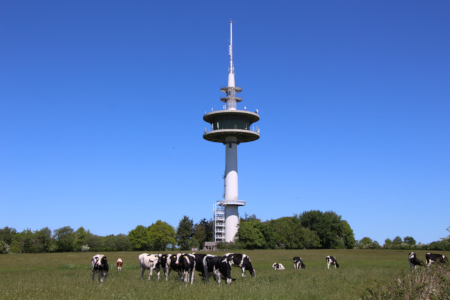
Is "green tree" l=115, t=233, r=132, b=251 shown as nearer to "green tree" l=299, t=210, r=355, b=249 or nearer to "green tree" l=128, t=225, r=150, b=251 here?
"green tree" l=128, t=225, r=150, b=251

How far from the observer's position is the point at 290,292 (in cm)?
1789

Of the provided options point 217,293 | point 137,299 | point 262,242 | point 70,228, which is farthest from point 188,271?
point 70,228

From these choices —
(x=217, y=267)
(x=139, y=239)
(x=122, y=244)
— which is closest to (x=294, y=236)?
(x=139, y=239)

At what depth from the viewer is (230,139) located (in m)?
92.4

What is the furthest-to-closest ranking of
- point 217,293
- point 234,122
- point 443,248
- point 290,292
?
point 234,122, point 443,248, point 290,292, point 217,293

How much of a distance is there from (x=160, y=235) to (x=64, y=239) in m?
20.1

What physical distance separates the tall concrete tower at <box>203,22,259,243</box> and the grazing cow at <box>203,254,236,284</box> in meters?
65.0

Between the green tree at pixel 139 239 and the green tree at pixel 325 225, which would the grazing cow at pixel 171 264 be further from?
the green tree at pixel 139 239

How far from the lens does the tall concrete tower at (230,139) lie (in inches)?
3516

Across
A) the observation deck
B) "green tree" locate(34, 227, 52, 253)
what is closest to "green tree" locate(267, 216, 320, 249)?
the observation deck

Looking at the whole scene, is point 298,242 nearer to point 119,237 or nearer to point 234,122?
point 234,122

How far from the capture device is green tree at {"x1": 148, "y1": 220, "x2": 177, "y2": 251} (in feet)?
323

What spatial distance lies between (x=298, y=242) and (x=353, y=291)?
7204cm

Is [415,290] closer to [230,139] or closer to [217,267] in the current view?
[217,267]
